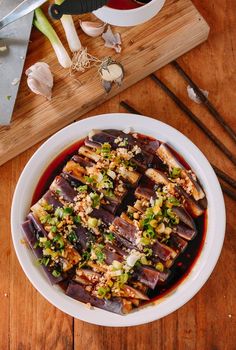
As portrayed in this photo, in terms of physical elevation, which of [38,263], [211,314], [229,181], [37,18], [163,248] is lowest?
[211,314]

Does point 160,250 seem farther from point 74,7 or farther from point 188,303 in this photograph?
point 74,7

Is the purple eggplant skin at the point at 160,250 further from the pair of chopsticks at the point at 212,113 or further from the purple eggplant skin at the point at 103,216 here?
the pair of chopsticks at the point at 212,113

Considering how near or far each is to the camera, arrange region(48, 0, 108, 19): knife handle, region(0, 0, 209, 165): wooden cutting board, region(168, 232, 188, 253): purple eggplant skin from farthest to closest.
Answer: region(0, 0, 209, 165): wooden cutting board
region(168, 232, 188, 253): purple eggplant skin
region(48, 0, 108, 19): knife handle

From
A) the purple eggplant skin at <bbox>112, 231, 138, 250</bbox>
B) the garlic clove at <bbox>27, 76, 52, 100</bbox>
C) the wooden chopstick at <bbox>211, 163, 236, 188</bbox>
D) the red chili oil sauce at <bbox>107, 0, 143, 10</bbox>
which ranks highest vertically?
the red chili oil sauce at <bbox>107, 0, 143, 10</bbox>

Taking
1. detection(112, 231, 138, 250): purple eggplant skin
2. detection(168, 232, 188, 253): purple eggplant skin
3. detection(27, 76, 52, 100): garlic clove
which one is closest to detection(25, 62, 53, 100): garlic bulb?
detection(27, 76, 52, 100): garlic clove

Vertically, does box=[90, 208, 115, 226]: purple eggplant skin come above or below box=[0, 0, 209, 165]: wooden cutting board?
below

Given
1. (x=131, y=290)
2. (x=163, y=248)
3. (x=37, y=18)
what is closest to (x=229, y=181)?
(x=163, y=248)

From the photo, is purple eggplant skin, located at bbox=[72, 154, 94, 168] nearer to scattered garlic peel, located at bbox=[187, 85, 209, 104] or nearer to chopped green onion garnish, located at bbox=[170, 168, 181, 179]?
chopped green onion garnish, located at bbox=[170, 168, 181, 179]

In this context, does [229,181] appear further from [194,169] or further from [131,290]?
[131,290]
